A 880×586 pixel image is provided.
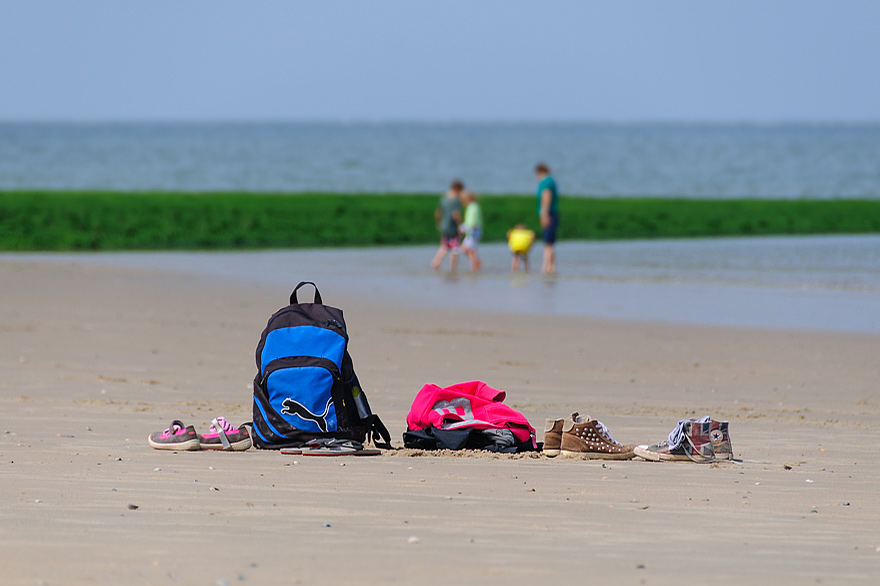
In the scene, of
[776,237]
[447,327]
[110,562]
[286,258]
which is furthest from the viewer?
[776,237]

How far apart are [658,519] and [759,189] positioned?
5639 cm

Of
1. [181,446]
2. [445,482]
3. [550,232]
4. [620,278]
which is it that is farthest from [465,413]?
[550,232]

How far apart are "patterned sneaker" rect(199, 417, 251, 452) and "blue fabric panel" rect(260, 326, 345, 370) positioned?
374 mm

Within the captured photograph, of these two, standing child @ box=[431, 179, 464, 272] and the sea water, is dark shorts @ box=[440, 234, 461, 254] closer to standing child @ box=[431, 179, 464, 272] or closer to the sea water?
standing child @ box=[431, 179, 464, 272]

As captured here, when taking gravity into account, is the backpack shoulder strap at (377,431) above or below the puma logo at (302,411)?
below

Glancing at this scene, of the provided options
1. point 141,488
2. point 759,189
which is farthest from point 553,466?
point 759,189

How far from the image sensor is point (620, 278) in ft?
64.7

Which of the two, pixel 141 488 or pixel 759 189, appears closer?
pixel 141 488

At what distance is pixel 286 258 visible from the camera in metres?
23.8

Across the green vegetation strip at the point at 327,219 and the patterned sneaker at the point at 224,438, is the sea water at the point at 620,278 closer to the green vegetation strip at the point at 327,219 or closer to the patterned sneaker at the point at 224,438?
the green vegetation strip at the point at 327,219

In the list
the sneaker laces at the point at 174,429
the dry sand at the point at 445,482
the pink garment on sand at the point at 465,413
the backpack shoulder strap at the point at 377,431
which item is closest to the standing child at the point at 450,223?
the dry sand at the point at 445,482

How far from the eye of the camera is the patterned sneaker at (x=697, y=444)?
21.0 ft

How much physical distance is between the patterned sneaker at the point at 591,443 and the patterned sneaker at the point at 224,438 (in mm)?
1753

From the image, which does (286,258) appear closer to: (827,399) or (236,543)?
(827,399)
